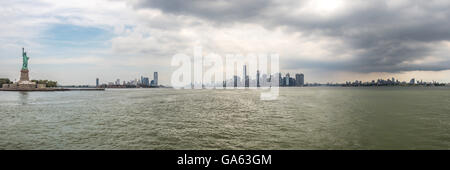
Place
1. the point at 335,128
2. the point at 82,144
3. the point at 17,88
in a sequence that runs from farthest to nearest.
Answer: the point at 17,88
the point at 335,128
the point at 82,144

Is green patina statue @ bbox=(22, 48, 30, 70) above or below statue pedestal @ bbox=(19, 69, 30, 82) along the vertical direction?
above

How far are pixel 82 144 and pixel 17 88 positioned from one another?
211m

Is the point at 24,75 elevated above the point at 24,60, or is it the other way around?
the point at 24,60

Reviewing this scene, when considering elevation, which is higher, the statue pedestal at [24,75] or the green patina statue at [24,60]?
the green patina statue at [24,60]

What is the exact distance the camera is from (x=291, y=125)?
32.4m
